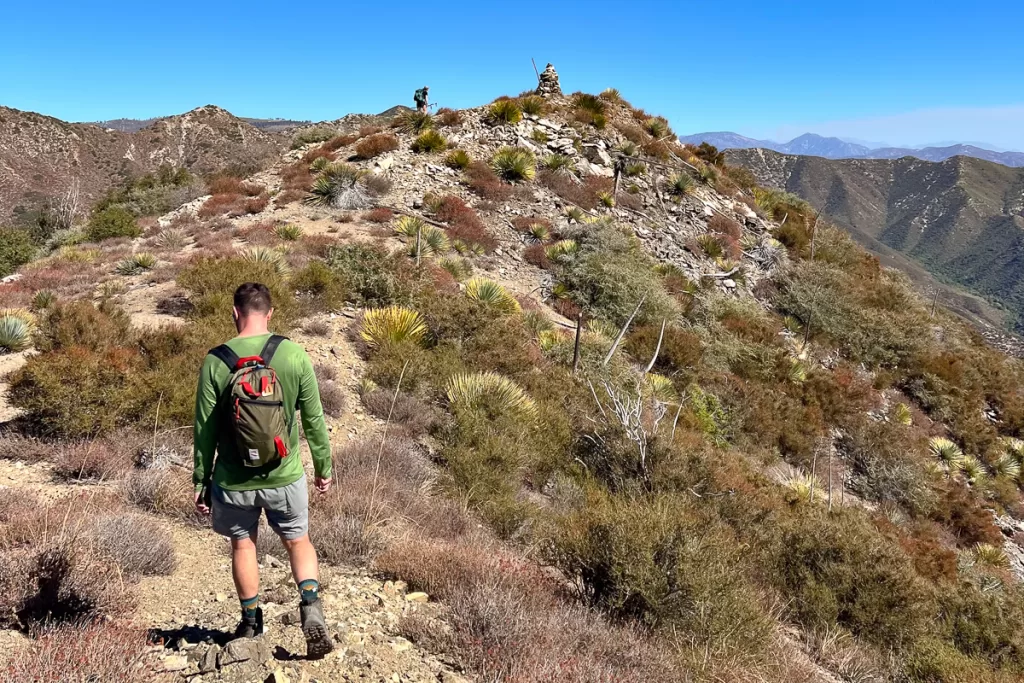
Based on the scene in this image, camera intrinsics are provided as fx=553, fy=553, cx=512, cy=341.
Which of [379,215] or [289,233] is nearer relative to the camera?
[289,233]

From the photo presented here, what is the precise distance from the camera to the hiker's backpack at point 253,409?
8.01 ft

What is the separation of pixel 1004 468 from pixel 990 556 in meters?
4.84

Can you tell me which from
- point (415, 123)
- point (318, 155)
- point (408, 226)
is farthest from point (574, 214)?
point (318, 155)

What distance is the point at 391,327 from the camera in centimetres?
880

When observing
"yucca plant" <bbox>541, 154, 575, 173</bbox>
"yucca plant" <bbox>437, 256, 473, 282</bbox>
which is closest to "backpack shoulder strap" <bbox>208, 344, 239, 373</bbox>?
"yucca plant" <bbox>437, 256, 473, 282</bbox>

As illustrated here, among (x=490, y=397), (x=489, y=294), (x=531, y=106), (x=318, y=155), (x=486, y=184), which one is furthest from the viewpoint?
(x=531, y=106)

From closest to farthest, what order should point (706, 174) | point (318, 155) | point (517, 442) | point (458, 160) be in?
point (517, 442) → point (458, 160) → point (318, 155) → point (706, 174)

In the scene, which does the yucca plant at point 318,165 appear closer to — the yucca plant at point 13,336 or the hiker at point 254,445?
the yucca plant at point 13,336

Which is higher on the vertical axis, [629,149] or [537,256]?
[629,149]

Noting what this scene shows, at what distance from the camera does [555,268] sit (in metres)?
14.0

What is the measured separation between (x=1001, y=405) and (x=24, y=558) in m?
20.4

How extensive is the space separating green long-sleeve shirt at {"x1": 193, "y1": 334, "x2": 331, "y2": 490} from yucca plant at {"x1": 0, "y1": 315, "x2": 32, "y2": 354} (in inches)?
273

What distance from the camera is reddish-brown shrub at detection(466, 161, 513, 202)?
53.3ft

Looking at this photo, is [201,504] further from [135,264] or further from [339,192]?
[339,192]
